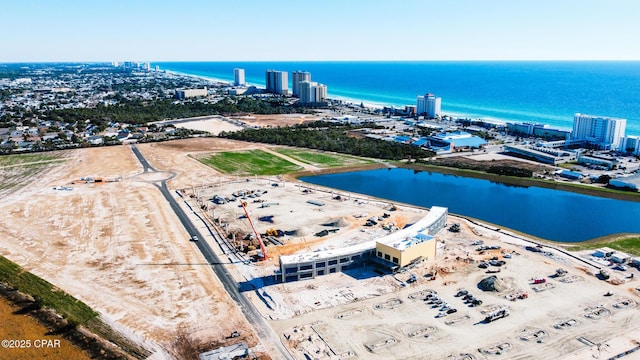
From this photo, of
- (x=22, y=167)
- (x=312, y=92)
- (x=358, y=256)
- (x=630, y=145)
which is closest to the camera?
(x=358, y=256)

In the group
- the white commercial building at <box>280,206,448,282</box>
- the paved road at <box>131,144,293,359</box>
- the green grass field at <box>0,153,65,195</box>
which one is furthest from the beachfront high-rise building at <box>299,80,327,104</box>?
the white commercial building at <box>280,206,448,282</box>

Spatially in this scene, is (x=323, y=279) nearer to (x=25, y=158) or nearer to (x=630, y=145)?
(x=25, y=158)

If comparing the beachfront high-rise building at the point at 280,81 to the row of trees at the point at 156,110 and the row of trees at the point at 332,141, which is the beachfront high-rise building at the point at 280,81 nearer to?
the row of trees at the point at 156,110

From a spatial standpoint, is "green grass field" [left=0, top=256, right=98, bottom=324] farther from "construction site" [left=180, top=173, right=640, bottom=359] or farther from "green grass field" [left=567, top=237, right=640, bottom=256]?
"green grass field" [left=567, top=237, right=640, bottom=256]

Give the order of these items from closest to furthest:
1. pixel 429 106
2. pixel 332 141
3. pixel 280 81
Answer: pixel 332 141
pixel 429 106
pixel 280 81

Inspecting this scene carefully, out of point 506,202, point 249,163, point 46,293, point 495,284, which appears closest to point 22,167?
point 249,163

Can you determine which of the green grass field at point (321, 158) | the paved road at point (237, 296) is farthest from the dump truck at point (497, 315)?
the green grass field at point (321, 158)
